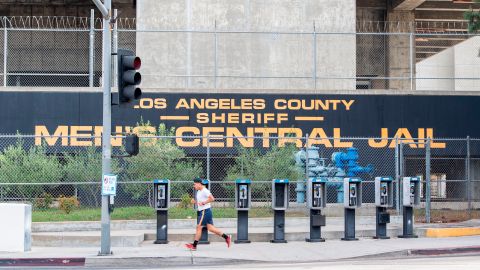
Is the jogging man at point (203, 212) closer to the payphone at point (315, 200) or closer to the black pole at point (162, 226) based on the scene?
the black pole at point (162, 226)

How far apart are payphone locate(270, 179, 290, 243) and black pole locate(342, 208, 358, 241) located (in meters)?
1.60

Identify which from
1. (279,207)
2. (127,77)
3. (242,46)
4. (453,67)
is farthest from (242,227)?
(453,67)

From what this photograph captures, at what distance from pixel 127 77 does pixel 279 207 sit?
5.44 meters

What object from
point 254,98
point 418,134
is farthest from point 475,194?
point 254,98

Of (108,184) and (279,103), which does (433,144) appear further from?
(108,184)

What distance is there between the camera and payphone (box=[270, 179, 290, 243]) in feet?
67.3

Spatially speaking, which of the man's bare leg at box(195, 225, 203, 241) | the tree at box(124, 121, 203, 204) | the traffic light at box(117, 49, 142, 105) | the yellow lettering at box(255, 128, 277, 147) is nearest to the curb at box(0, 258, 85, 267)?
the man's bare leg at box(195, 225, 203, 241)

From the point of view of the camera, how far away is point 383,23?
4122 centimetres

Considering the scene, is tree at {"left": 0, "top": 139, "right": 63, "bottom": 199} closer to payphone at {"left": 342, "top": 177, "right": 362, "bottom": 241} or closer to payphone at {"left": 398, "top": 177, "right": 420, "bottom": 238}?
payphone at {"left": 342, "top": 177, "right": 362, "bottom": 241}

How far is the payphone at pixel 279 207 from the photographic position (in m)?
20.5

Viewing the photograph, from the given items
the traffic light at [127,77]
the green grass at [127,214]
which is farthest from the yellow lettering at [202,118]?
the traffic light at [127,77]

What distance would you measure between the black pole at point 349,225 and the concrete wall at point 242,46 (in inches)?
448

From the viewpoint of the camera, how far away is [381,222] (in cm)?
2127

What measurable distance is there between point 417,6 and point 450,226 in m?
21.2
